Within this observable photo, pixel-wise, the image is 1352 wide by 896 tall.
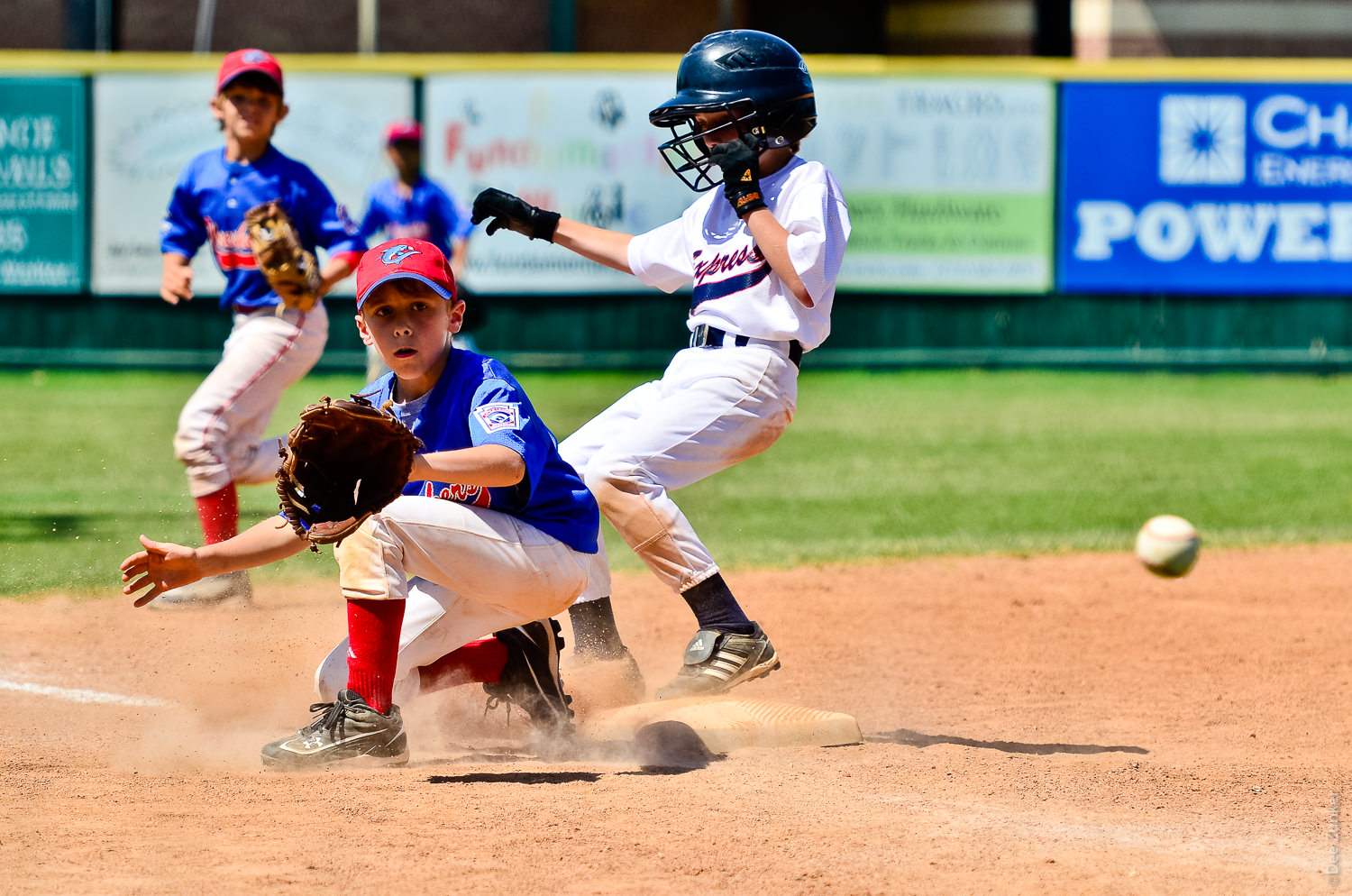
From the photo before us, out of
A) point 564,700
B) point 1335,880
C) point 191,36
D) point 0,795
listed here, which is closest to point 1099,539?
point 564,700

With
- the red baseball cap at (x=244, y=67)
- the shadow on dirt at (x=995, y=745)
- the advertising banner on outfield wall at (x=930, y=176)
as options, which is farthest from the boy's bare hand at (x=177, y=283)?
the advertising banner on outfield wall at (x=930, y=176)

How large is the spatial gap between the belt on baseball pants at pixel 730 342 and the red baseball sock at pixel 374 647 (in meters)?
1.23

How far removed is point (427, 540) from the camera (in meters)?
3.48

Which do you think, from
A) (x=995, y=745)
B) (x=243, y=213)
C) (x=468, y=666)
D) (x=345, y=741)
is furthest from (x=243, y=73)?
(x=995, y=745)

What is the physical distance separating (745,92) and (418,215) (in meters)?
6.74

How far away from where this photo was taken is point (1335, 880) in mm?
2826

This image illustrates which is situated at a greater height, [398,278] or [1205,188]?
[1205,188]

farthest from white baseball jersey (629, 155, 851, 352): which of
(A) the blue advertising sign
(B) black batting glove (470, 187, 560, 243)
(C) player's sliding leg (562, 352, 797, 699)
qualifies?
(A) the blue advertising sign

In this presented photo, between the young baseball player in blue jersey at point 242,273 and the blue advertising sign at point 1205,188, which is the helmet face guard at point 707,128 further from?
the blue advertising sign at point 1205,188

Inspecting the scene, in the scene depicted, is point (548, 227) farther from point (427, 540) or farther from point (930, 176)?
point (930, 176)

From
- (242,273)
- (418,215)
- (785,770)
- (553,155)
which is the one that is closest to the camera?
(785,770)

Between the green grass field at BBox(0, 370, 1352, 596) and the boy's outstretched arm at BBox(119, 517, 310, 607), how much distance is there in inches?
102

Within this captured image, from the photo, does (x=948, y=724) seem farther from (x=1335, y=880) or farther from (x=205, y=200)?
(x=205, y=200)

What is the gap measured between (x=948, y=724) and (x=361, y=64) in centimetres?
1100
